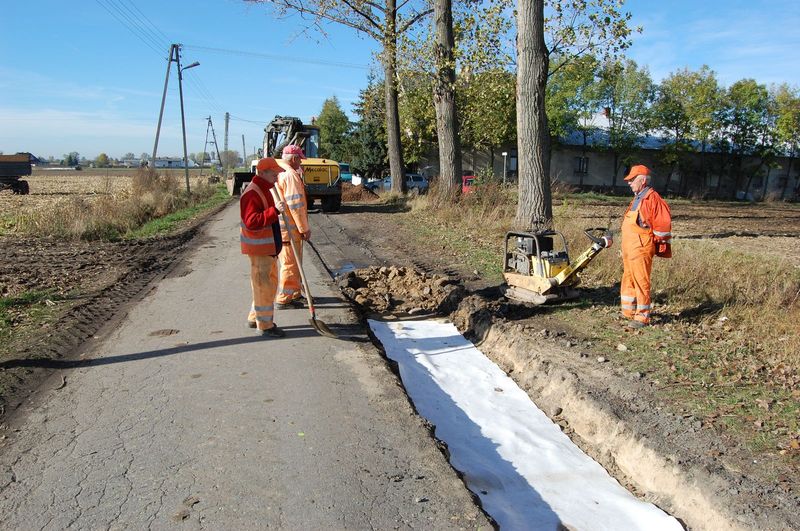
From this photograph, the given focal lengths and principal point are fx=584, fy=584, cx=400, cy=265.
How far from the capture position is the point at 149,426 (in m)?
3.90

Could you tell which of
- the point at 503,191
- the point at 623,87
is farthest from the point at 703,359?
the point at 623,87

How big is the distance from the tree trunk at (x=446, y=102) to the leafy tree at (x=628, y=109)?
90.0ft

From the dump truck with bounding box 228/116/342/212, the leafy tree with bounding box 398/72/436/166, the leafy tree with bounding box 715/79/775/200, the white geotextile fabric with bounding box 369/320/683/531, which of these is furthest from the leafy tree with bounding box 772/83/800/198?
the white geotextile fabric with bounding box 369/320/683/531

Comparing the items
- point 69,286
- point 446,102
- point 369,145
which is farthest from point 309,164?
point 369,145

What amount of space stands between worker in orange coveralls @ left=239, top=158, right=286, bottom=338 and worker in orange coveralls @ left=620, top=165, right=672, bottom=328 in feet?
12.3

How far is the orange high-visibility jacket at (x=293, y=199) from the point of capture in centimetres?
676

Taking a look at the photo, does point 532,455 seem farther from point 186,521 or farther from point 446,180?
point 446,180

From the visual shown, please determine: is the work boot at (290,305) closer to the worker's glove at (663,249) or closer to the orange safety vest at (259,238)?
the orange safety vest at (259,238)

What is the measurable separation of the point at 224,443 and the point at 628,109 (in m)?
43.7

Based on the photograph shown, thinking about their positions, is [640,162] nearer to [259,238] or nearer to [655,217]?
[655,217]

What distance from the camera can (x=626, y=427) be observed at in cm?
443

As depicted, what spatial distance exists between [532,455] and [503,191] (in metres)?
12.0

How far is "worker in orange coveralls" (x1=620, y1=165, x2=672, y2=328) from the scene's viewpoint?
20.1ft

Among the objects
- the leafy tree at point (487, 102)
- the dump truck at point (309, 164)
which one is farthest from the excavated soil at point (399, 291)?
the dump truck at point (309, 164)
